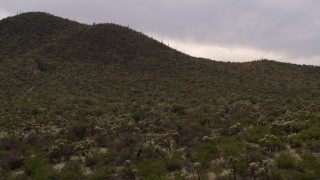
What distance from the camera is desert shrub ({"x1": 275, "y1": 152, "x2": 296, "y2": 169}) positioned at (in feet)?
39.6

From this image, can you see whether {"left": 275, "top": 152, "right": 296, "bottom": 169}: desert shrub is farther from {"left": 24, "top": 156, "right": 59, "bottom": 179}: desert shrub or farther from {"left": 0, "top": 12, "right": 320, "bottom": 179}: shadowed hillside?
{"left": 24, "top": 156, "right": 59, "bottom": 179}: desert shrub

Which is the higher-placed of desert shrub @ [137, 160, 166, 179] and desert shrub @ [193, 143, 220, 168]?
desert shrub @ [193, 143, 220, 168]

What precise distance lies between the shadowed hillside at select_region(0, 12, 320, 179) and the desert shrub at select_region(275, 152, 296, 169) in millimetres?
32

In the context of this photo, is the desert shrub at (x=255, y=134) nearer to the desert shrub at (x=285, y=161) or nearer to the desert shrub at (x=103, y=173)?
the desert shrub at (x=285, y=161)

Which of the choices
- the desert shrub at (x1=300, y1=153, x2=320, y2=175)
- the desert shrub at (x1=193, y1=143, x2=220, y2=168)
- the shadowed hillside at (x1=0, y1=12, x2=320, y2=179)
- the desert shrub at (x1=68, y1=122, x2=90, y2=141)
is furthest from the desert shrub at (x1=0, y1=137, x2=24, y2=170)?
the desert shrub at (x1=300, y1=153, x2=320, y2=175)

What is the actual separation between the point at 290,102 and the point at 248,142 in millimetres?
13115

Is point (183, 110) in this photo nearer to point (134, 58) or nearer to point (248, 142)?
point (248, 142)

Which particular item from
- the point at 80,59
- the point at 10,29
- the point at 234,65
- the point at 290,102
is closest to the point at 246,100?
the point at 290,102

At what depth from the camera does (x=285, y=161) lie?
12.2 meters

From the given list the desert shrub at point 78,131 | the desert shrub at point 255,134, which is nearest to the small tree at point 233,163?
the desert shrub at point 255,134

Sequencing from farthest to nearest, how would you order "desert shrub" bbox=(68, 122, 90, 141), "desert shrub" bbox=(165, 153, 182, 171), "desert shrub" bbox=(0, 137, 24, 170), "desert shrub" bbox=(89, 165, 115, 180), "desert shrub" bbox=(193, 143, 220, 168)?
1. "desert shrub" bbox=(68, 122, 90, 141)
2. "desert shrub" bbox=(0, 137, 24, 170)
3. "desert shrub" bbox=(193, 143, 220, 168)
4. "desert shrub" bbox=(165, 153, 182, 171)
5. "desert shrub" bbox=(89, 165, 115, 180)

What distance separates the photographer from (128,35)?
57594mm

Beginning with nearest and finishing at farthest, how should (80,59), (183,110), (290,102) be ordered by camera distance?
(183,110)
(290,102)
(80,59)

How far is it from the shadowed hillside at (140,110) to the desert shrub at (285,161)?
0.03 meters
